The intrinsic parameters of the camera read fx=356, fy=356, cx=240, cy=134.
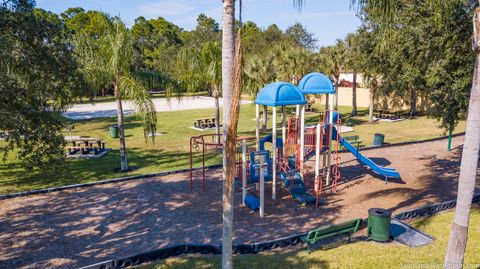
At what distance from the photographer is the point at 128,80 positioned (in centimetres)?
1611

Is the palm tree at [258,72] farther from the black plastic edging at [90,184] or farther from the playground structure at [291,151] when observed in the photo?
the playground structure at [291,151]

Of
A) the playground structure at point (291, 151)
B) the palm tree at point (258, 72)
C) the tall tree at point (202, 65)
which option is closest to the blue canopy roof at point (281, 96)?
the playground structure at point (291, 151)

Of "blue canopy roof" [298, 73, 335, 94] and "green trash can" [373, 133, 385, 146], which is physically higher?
"blue canopy roof" [298, 73, 335, 94]

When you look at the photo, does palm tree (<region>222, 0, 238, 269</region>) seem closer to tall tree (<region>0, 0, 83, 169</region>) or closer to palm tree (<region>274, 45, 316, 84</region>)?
tall tree (<region>0, 0, 83, 169</region>)

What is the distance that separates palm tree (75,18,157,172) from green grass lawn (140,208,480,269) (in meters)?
8.54

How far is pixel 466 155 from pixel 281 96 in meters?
7.34

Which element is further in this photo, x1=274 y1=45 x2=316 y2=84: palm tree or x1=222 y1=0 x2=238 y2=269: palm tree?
x1=274 y1=45 x2=316 y2=84: palm tree

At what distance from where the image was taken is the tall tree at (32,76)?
27.5 ft

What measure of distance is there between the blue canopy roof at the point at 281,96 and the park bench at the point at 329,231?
193 inches

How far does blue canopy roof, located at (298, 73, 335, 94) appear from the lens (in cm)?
1429

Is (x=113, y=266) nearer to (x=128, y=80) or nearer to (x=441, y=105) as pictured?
(x=128, y=80)

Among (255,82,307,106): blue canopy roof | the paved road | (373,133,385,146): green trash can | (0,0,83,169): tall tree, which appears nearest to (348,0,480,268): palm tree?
(255,82,307,106): blue canopy roof

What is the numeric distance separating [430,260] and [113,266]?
7196mm

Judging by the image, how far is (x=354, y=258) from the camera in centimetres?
833
